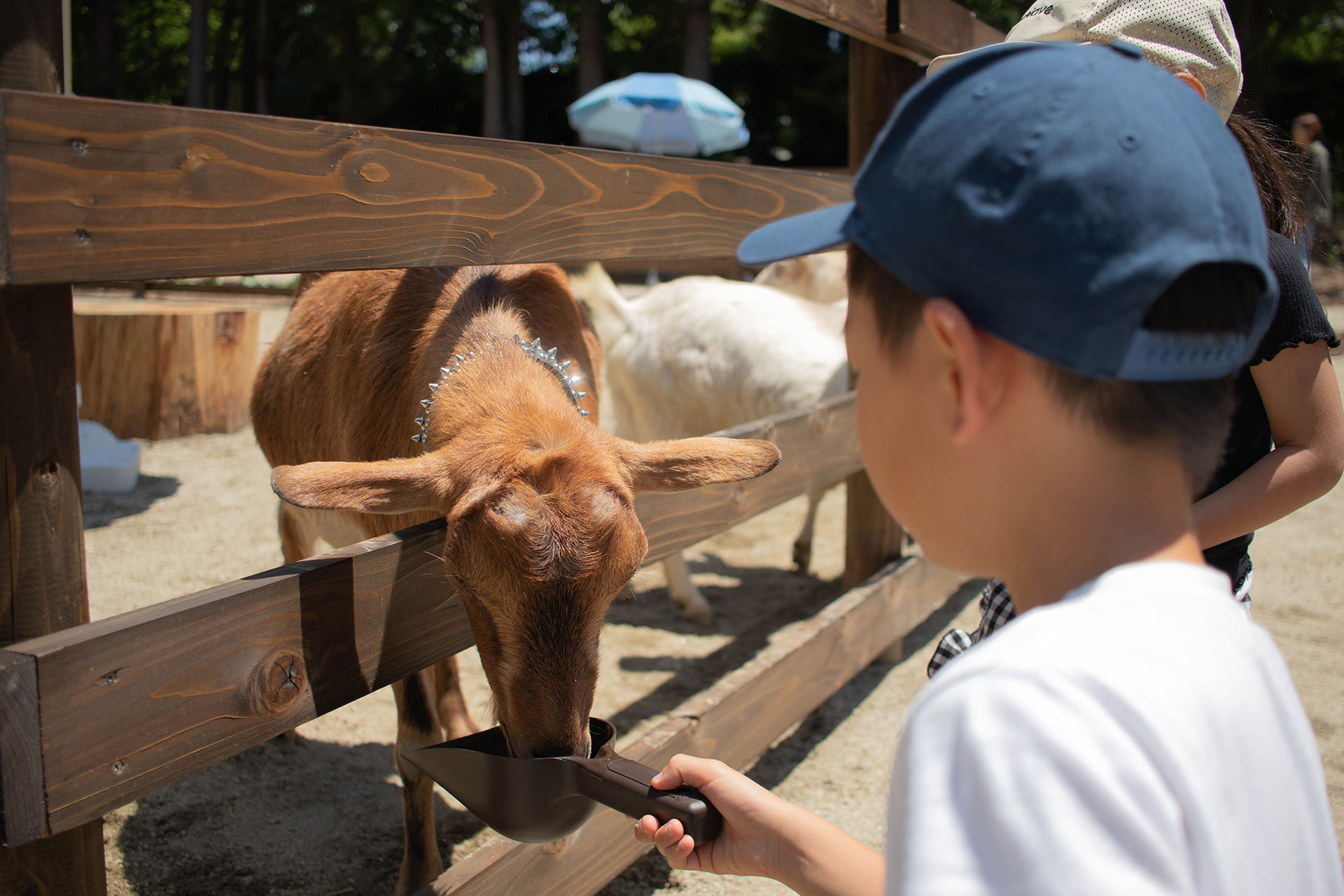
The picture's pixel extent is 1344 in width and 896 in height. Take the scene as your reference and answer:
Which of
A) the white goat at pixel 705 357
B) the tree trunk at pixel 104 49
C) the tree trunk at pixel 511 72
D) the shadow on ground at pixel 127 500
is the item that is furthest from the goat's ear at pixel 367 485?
the tree trunk at pixel 104 49

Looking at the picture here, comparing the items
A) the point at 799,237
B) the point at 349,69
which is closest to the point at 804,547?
the point at 799,237

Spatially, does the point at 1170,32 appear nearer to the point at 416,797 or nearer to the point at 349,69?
the point at 416,797

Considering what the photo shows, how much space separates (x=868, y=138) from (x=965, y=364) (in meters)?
4.05

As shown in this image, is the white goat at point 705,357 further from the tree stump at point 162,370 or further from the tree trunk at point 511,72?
the tree trunk at point 511,72

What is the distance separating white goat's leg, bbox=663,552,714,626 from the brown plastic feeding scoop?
335 centimetres

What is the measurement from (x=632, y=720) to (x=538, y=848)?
1827 mm

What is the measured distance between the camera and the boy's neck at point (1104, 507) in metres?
0.94

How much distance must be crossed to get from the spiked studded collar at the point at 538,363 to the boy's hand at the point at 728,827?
4.23 feet

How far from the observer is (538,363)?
2.75 meters

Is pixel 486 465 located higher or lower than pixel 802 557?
higher

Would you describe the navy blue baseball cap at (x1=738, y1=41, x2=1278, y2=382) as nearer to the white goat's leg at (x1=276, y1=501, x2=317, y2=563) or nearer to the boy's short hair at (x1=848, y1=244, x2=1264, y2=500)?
the boy's short hair at (x1=848, y1=244, x2=1264, y2=500)

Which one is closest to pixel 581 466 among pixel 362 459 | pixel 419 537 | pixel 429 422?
pixel 419 537

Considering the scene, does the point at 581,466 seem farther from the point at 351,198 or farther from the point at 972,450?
the point at 972,450

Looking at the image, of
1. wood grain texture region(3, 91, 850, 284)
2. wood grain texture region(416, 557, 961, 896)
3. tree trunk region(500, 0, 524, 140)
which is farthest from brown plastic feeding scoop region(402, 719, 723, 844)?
tree trunk region(500, 0, 524, 140)
